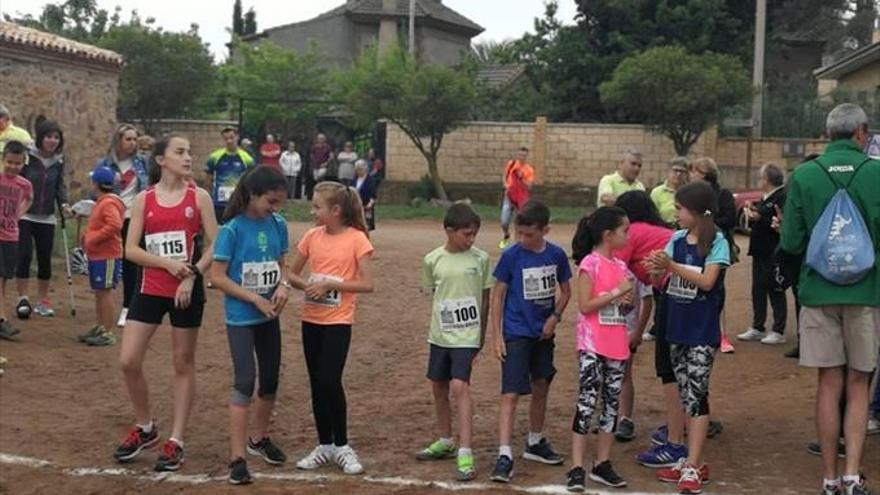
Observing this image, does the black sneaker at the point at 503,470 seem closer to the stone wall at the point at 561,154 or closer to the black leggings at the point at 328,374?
the black leggings at the point at 328,374

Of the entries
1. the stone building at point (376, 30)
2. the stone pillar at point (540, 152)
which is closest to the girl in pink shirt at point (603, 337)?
the stone pillar at point (540, 152)

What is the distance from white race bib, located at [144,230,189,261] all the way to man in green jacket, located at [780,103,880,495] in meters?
3.67

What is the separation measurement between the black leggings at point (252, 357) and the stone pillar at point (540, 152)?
2625cm

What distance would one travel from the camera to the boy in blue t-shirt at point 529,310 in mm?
6754

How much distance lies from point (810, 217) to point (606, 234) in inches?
45.8

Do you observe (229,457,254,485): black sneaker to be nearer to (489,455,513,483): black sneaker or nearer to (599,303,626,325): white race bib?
(489,455,513,483): black sneaker

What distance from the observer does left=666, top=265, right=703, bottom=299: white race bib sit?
21.6 feet

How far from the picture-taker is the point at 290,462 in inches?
274

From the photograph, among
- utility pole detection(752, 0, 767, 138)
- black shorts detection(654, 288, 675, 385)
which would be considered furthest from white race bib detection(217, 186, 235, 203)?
utility pole detection(752, 0, 767, 138)

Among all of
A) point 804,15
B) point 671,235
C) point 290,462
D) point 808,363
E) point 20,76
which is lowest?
point 290,462

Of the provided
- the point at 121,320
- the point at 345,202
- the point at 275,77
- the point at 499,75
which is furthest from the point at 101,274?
the point at 499,75

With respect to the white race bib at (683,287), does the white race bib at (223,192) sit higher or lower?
higher

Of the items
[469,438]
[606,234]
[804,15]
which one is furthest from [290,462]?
[804,15]

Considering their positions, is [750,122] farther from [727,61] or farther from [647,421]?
[647,421]
